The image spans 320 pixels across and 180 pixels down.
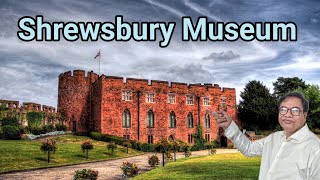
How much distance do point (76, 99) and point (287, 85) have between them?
3833 cm

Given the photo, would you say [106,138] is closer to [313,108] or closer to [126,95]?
[126,95]

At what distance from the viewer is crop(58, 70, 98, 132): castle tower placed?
141 feet

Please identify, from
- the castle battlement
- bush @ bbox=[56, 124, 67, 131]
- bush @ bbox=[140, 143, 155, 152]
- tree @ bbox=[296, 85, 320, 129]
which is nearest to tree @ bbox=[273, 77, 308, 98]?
tree @ bbox=[296, 85, 320, 129]

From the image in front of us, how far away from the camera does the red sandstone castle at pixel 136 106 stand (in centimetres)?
4112

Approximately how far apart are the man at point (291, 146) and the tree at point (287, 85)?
60.8 m

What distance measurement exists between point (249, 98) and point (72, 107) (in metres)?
24.1

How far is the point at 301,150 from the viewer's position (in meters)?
3.23

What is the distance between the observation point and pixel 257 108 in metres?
47.2

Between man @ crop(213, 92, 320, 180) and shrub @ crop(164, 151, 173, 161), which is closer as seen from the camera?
man @ crop(213, 92, 320, 180)

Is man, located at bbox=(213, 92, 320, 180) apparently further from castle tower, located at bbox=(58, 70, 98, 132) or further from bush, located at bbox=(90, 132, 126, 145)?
castle tower, located at bbox=(58, 70, 98, 132)

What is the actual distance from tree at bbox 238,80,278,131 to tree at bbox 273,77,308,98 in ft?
43.7

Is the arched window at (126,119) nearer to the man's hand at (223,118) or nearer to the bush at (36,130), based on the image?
the bush at (36,130)

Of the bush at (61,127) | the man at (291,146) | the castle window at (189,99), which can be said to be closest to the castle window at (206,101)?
the castle window at (189,99)

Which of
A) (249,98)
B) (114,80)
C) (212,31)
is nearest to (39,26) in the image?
(212,31)
